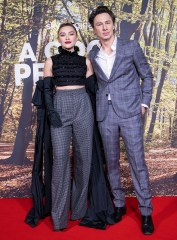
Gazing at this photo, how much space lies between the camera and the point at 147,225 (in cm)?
285

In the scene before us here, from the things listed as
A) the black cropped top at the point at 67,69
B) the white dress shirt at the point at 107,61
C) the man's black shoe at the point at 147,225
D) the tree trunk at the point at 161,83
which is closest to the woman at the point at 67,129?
the black cropped top at the point at 67,69

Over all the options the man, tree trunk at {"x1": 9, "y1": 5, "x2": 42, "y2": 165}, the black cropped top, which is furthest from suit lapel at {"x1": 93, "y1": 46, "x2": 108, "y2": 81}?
tree trunk at {"x1": 9, "y1": 5, "x2": 42, "y2": 165}

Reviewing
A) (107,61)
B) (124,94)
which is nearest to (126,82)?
(124,94)

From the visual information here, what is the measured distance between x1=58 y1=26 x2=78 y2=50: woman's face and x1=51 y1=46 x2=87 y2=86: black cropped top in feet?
0.24

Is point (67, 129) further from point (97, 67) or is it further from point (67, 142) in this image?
point (97, 67)

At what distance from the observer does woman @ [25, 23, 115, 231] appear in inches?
112

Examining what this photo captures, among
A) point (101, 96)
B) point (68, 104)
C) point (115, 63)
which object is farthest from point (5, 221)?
point (115, 63)

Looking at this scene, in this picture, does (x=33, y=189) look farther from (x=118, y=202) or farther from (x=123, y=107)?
(x=123, y=107)

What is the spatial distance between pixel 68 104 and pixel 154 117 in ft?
4.61

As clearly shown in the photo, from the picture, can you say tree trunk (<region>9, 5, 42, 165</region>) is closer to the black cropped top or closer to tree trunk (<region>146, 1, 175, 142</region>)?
the black cropped top

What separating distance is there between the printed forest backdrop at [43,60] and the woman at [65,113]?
2.74 ft

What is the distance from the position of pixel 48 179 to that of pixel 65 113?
2.61 feet

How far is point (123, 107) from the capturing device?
2.88m

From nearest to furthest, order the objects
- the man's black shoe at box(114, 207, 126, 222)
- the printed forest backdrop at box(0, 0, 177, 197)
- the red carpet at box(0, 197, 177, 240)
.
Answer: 1. the red carpet at box(0, 197, 177, 240)
2. the man's black shoe at box(114, 207, 126, 222)
3. the printed forest backdrop at box(0, 0, 177, 197)
